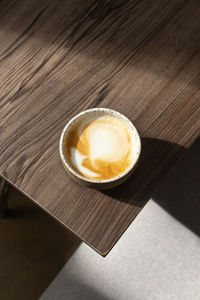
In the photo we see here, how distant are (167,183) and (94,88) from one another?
53 centimetres

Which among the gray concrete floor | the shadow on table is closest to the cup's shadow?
the shadow on table

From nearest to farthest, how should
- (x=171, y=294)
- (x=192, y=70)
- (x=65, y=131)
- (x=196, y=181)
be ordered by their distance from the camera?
(x=65, y=131) < (x=192, y=70) < (x=171, y=294) < (x=196, y=181)

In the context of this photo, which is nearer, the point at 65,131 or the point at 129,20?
the point at 65,131

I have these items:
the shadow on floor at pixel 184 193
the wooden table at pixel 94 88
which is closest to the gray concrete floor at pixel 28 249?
the shadow on floor at pixel 184 193

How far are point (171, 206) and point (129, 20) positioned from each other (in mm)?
602

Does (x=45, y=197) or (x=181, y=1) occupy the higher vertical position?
(x=181, y=1)

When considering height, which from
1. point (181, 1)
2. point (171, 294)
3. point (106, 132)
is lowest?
point (171, 294)

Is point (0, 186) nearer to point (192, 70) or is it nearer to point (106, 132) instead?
point (106, 132)

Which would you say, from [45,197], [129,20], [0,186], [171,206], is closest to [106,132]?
[45,197]

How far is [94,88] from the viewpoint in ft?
2.99

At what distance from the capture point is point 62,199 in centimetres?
82

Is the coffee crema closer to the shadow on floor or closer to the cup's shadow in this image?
the cup's shadow

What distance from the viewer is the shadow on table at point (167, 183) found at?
83 centimetres

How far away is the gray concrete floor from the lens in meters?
1.34
